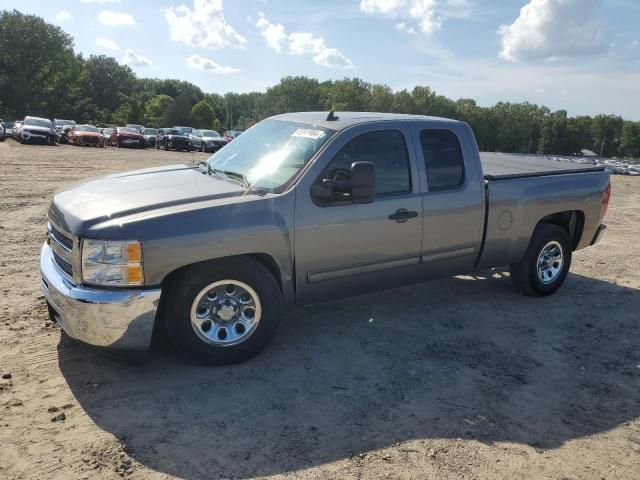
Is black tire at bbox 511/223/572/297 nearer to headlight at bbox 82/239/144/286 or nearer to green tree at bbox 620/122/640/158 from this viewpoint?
headlight at bbox 82/239/144/286

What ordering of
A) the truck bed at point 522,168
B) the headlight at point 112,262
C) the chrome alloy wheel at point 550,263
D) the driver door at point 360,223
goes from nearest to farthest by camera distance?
1. the headlight at point 112,262
2. the driver door at point 360,223
3. the truck bed at point 522,168
4. the chrome alloy wheel at point 550,263

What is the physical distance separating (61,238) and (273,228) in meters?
1.57

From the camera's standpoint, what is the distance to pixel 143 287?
360 centimetres

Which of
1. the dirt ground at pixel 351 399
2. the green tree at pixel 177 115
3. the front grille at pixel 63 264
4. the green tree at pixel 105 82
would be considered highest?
the green tree at pixel 105 82

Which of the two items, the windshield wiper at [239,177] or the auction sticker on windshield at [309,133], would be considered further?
the auction sticker on windshield at [309,133]

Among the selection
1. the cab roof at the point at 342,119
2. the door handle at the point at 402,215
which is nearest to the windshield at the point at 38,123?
the cab roof at the point at 342,119

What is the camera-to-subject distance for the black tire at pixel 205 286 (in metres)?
3.81

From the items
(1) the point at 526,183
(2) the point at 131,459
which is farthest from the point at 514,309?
(2) the point at 131,459

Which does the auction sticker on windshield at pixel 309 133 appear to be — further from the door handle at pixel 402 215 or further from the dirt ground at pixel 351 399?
the dirt ground at pixel 351 399

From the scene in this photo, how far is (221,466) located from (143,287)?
1.31 metres

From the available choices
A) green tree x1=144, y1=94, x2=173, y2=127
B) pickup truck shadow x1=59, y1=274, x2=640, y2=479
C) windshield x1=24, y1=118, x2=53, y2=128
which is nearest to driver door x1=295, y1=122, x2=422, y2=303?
pickup truck shadow x1=59, y1=274, x2=640, y2=479

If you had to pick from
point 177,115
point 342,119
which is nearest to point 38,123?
point 342,119

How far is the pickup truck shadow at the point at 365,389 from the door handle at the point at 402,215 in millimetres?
1062

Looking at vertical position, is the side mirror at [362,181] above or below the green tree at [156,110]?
below
